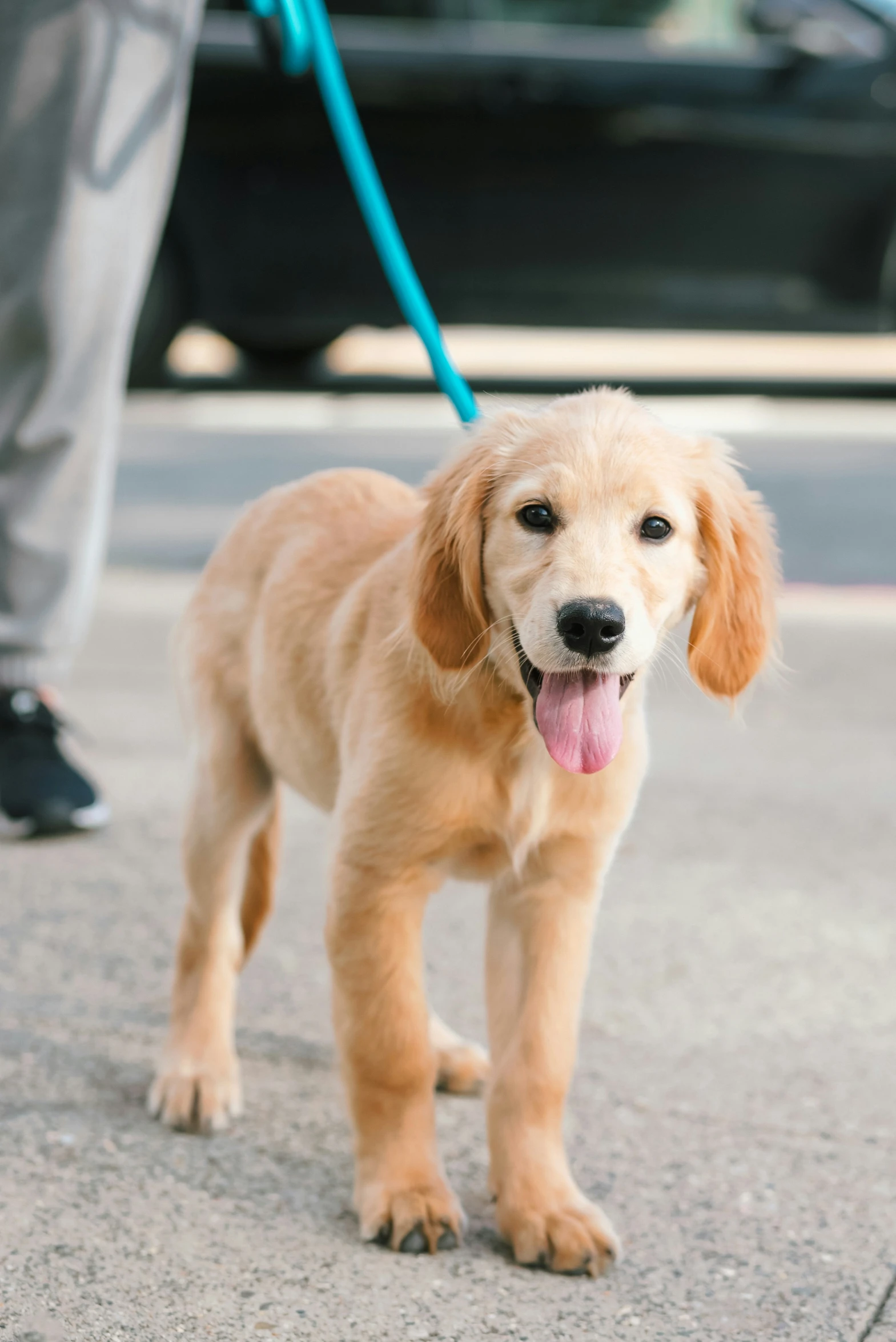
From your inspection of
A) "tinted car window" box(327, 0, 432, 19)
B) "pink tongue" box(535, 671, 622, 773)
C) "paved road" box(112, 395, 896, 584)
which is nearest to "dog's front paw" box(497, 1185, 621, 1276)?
"pink tongue" box(535, 671, 622, 773)

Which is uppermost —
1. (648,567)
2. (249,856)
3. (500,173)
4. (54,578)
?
(500,173)

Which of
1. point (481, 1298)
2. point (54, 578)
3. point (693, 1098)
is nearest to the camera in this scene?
point (481, 1298)

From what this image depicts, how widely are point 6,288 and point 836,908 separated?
210 cm

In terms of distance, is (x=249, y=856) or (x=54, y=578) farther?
(x=54, y=578)

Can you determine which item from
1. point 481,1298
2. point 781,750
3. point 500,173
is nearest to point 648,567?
point 481,1298

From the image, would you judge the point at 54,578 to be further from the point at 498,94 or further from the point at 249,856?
the point at 498,94

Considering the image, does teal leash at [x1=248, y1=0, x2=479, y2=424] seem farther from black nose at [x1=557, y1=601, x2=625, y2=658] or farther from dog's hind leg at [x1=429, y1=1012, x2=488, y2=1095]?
dog's hind leg at [x1=429, y1=1012, x2=488, y2=1095]

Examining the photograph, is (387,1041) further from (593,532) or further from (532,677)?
(593,532)

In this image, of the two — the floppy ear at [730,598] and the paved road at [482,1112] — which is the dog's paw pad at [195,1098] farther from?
the floppy ear at [730,598]

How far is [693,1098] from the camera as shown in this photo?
8.48 feet

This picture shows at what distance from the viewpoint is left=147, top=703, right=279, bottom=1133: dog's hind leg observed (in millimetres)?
2508

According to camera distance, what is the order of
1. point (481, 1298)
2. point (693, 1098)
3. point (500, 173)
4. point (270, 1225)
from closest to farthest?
point (481, 1298), point (270, 1225), point (693, 1098), point (500, 173)

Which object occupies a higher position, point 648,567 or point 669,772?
point 648,567

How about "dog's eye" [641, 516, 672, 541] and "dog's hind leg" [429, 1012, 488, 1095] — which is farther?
"dog's hind leg" [429, 1012, 488, 1095]
